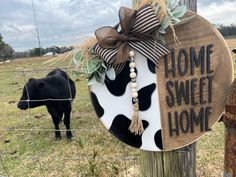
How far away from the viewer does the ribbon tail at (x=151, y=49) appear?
3.62ft

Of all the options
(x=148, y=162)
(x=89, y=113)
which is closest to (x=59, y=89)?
(x=89, y=113)

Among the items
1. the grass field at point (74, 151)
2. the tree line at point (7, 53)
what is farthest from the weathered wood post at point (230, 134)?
the tree line at point (7, 53)

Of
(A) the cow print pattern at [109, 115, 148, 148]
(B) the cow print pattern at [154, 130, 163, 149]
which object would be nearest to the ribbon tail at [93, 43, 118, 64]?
(A) the cow print pattern at [109, 115, 148, 148]

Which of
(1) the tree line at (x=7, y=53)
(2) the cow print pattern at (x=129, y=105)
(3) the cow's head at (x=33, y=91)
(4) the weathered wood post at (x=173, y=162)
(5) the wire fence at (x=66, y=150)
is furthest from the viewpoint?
(1) the tree line at (x=7, y=53)

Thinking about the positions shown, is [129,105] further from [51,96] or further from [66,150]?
[51,96]

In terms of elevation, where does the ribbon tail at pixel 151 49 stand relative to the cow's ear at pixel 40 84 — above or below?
above

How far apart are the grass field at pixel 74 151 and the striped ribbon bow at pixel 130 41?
0.68 metres

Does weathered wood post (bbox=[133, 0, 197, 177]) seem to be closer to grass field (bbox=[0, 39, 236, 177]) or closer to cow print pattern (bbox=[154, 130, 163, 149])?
cow print pattern (bbox=[154, 130, 163, 149])

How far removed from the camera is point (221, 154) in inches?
118

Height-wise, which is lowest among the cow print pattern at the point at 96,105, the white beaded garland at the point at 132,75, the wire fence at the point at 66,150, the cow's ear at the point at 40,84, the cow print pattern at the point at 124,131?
the wire fence at the point at 66,150

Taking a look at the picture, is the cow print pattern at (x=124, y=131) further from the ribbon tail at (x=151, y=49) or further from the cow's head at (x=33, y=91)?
the cow's head at (x=33, y=91)

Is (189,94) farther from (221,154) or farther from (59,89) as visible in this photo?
(59,89)

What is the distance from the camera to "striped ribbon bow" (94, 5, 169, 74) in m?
1.07

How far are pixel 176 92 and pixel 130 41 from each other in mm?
268
